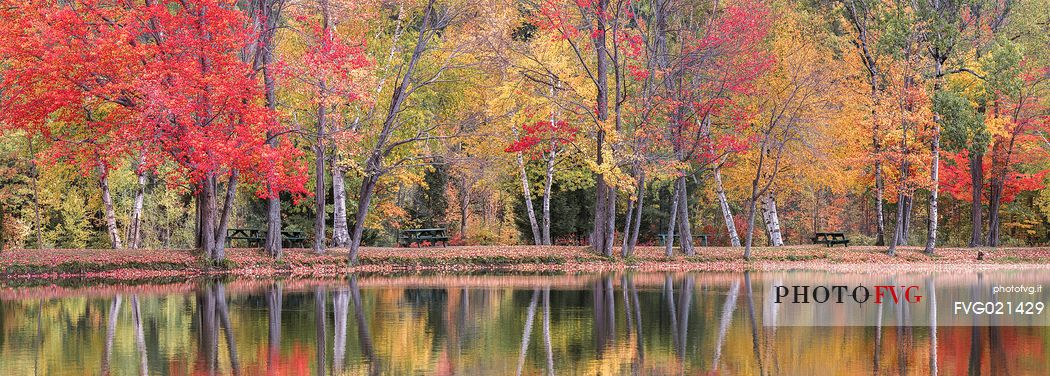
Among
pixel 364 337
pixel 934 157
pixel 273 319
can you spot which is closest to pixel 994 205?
pixel 934 157

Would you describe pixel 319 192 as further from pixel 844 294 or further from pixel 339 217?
pixel 844 294

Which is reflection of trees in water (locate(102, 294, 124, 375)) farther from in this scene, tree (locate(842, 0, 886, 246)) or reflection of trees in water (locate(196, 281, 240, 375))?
tree (locate(842, 0, 886, 246))

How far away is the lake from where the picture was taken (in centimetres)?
1565

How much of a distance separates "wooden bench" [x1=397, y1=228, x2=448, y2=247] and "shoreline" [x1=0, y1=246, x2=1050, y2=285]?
90.0 inches

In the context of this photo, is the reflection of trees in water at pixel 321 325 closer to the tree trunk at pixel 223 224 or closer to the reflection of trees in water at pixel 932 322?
the tree trunk at pixel 223 224

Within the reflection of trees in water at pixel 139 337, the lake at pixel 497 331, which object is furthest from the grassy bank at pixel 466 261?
the reflection of trees in water at pixel 139 337

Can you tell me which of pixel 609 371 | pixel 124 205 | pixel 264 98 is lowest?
pixel 609 371

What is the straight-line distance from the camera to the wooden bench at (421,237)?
4288 centimetres

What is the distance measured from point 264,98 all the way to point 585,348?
74.8 ft

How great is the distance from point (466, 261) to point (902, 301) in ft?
54.1

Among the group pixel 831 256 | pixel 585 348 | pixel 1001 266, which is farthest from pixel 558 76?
pixel 585 348

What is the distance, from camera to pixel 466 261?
3884 cm

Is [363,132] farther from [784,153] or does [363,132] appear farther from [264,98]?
[784,153]

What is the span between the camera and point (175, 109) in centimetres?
3092
